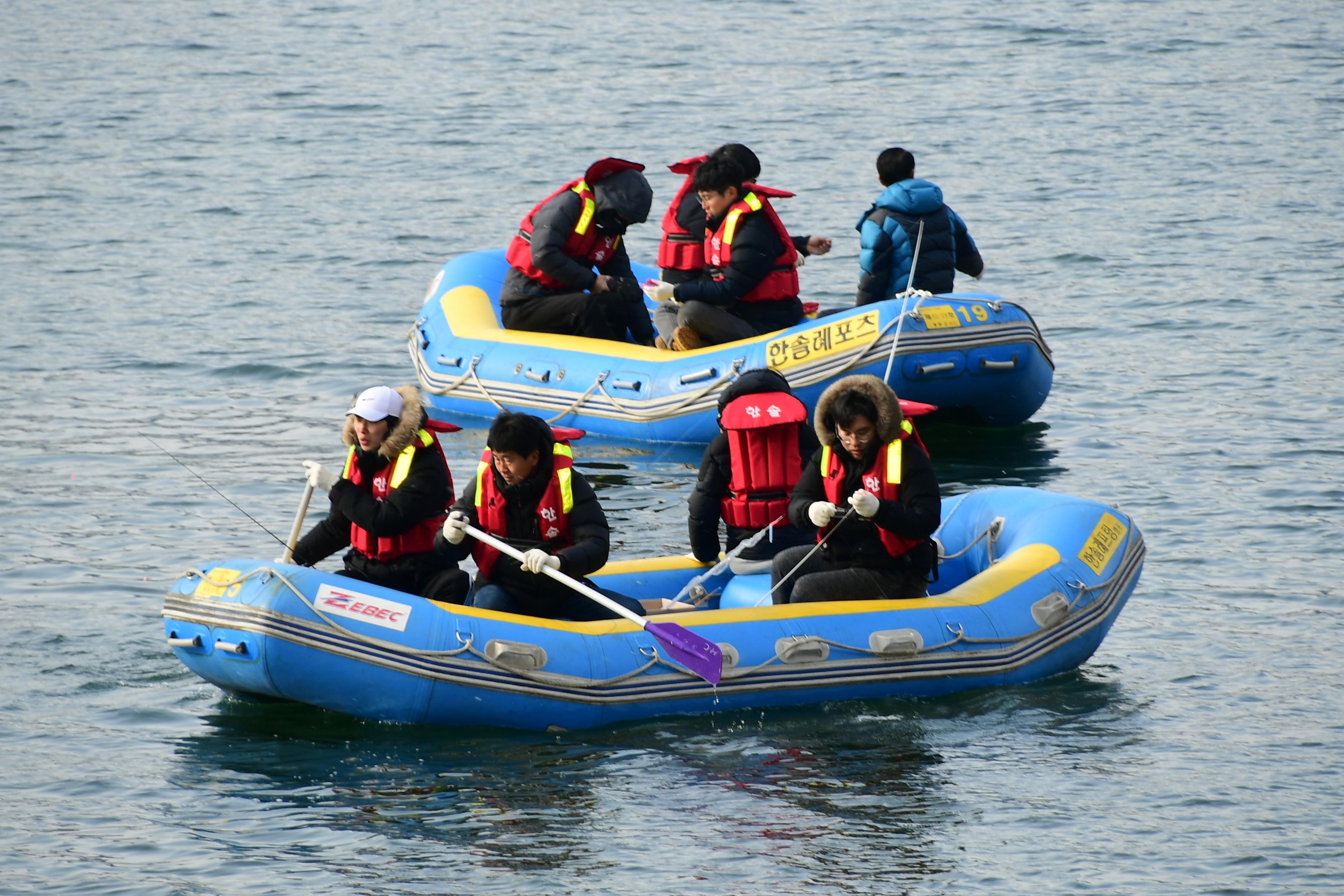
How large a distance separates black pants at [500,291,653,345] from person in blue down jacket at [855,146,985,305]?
1464 mm

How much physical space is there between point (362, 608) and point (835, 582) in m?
1.82

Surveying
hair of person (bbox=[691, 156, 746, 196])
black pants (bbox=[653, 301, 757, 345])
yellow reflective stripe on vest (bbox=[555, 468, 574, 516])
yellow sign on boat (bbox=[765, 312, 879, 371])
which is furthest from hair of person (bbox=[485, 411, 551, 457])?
black pants (bbox=[653, 301, 757, 345])

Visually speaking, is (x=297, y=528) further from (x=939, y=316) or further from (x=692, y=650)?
(x=939, y=316)

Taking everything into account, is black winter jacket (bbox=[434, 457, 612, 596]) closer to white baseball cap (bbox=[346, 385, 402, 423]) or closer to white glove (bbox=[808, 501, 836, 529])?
white baseball cap (bbox=[346, 385, 402, 423])

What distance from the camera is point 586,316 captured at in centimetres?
1098

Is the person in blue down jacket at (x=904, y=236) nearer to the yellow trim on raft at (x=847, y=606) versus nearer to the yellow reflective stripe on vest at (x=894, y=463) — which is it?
the yellow trim on raft at (x=847, y=606)

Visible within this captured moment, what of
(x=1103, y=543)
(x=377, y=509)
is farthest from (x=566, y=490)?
(x=1103, y=543)

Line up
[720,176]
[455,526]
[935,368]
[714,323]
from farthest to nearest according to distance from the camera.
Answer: [714,323], [935,368], [720,176], [455,526]

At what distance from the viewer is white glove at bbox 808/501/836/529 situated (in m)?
6.68

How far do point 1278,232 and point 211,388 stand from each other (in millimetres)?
9043

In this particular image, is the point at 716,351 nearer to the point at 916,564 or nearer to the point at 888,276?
the point at 888,276

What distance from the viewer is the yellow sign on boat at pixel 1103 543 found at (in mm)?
7371

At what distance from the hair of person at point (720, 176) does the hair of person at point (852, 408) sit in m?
3.21

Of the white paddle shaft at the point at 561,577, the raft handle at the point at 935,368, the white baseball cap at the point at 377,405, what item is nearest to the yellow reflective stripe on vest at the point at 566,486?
the white paddle shaft at the point at 561,577
